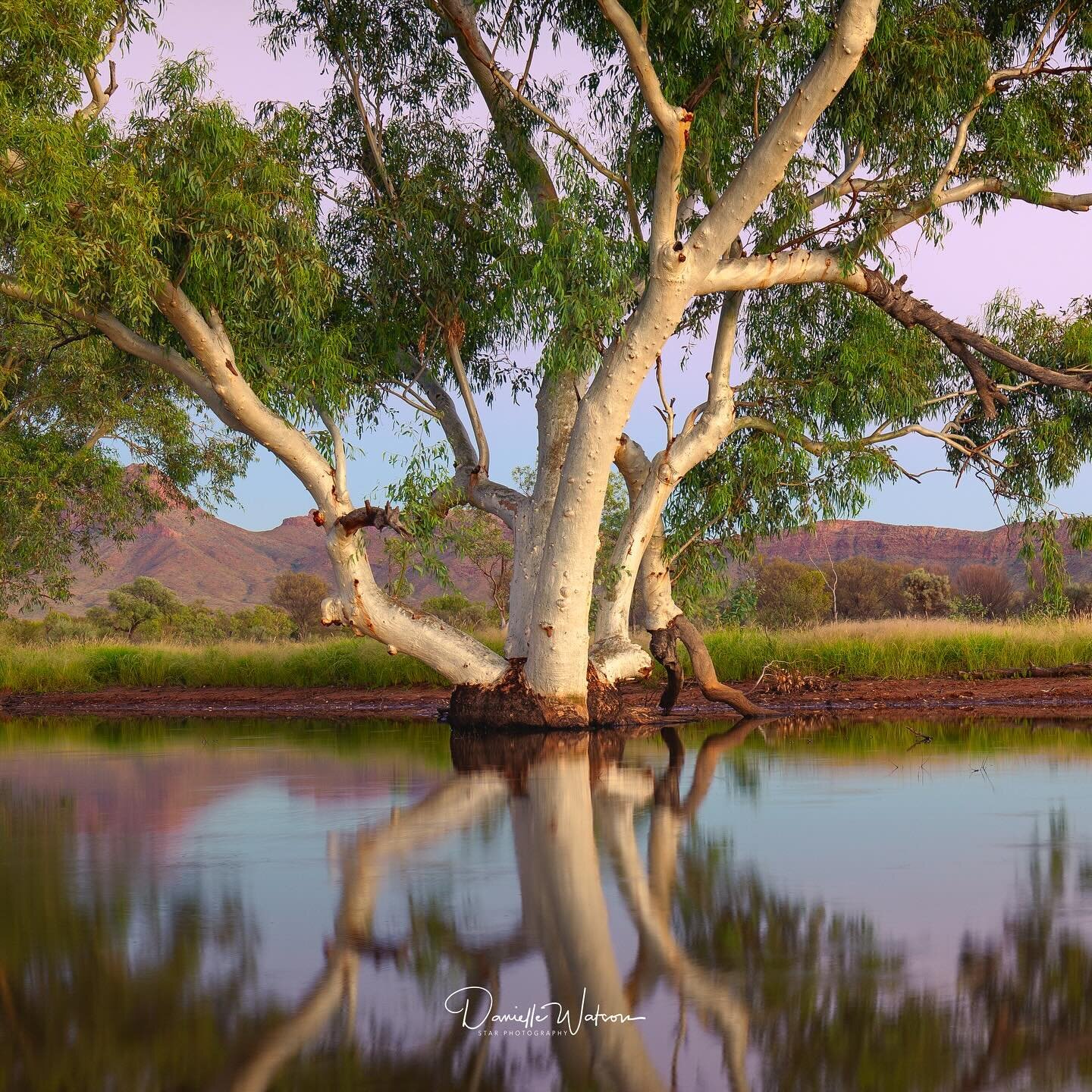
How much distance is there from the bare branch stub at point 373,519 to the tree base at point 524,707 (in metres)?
1.99

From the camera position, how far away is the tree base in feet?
46.4

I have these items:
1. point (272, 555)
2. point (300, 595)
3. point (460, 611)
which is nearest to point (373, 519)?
point (460, 611)

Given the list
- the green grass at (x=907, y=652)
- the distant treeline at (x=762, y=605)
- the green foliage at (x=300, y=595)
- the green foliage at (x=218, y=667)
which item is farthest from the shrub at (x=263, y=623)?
the green grass at (x=907, y=652)

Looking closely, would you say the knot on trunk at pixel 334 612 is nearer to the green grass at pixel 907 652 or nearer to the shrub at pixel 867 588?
the green grass at pixel 907 652

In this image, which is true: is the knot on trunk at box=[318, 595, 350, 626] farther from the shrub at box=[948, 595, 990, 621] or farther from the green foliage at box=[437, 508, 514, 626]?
the shrub at box=[948, 595, 990, 621]

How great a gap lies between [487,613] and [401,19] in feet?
91.2

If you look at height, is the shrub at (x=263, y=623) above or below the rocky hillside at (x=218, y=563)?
below

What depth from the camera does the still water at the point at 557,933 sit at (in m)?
3.42

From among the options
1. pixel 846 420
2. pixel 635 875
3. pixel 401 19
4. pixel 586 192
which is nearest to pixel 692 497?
pixel 846 420

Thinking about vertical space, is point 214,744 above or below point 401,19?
below

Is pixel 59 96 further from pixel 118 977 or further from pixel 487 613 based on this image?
pixel 487 613

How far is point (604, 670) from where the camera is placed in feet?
49.4

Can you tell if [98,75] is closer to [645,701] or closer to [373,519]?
[373,519]
